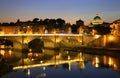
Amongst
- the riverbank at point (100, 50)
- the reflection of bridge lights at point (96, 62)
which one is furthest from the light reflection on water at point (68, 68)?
the riverbank at point (100, 50)

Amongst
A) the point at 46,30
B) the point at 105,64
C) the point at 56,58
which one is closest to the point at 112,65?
the point at 105,64

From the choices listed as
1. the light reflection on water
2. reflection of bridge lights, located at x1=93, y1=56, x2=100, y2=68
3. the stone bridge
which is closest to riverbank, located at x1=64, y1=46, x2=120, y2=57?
the stone bridge

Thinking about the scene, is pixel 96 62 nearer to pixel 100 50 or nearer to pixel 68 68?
pixel 68 68

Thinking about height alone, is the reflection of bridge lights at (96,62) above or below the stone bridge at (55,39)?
below

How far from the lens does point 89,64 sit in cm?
3597

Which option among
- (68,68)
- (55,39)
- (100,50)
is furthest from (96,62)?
(55,39)

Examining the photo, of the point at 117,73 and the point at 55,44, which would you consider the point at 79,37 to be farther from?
the point at 117,73

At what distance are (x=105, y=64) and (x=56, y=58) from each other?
811 centimetres

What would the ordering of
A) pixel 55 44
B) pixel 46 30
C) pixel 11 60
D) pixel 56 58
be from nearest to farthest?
pixel 11 60
pixel 56 58
pixel 55 44
pixel 46 30

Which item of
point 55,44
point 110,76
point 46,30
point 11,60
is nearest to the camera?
point 110,76

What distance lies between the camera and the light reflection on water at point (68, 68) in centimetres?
2911

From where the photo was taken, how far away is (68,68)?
33438mm

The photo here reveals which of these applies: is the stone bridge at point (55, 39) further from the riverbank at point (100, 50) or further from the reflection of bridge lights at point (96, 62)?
the reflection of bridge lights at point (96, 62)

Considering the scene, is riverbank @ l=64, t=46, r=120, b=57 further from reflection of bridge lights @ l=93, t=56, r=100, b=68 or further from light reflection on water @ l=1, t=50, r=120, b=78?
reflection of bridge lights @ l=93, t=56, r=100, b=68
